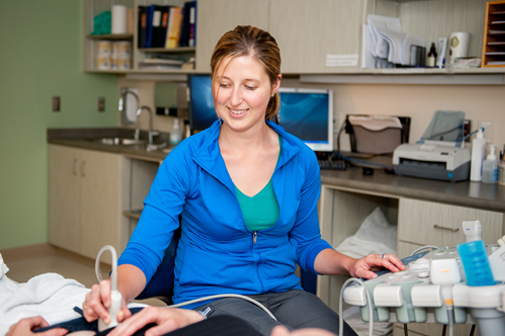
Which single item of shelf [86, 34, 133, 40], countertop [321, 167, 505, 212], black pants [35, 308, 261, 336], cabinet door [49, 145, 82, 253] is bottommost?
cabinet door [49, 145, 82, 253]

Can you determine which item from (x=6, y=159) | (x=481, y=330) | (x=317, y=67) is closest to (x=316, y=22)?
(x=317, y=67)

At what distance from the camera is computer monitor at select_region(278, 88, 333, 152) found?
2943mm

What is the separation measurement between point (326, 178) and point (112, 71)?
2.33m

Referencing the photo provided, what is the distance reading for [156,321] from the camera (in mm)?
1006

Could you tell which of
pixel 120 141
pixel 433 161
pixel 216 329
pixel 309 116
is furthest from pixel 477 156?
pixel 120 141

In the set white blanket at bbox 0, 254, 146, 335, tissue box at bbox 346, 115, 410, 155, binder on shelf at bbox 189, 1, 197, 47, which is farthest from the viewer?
binder on shelf at bbox 189, 1, 197, 47

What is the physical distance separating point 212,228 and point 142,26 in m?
2.73

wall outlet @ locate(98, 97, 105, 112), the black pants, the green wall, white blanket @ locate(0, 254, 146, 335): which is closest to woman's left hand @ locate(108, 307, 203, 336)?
the black pants

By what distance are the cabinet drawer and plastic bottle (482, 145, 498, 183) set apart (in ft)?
1.41

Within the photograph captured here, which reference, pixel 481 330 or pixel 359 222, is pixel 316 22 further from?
pixel 481 330

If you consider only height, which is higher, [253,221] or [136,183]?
[253,221]

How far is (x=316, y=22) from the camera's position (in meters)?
2.78

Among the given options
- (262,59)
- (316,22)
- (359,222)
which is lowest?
(359,222)

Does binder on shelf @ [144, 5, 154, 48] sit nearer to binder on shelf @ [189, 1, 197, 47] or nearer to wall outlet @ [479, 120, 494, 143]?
binder on shelf @ [189, 1, 197, 47]
